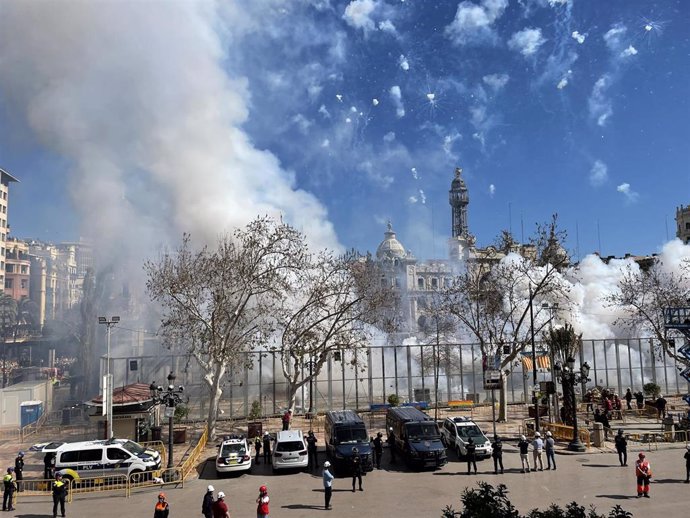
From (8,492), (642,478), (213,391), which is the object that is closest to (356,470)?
(642,478)

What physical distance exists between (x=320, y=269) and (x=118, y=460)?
56.4ft

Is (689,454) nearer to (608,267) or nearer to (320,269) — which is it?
(320,269)

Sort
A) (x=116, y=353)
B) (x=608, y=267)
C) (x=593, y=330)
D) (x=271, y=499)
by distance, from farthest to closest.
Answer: (x=608, y=267)
(x=593, y=330)
(x=116, y=353)
(x=271, y=499)

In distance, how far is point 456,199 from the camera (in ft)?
437

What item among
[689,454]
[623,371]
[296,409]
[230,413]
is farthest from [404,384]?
[689,454]

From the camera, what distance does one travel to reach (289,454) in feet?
69.0

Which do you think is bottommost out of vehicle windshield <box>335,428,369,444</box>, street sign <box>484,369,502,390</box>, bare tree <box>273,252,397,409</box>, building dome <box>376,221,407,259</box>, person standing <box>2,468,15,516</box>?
person standing <box>2,468,15,516</box>

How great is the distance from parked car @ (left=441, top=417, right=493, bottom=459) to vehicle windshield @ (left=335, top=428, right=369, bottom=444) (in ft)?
12.3

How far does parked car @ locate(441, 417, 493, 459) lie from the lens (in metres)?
22.1

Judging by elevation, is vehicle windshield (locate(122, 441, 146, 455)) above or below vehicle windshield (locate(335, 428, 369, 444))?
below

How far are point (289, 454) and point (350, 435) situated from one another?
2.44m

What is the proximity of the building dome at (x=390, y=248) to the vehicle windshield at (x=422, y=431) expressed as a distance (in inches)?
3232

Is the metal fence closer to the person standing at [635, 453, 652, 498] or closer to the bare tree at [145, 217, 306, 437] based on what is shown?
the bare tree at [145, 217, 306, 437]

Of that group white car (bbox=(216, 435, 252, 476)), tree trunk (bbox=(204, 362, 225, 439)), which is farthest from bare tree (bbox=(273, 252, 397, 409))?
white car (bbox=(216, 435, 252, 476))
